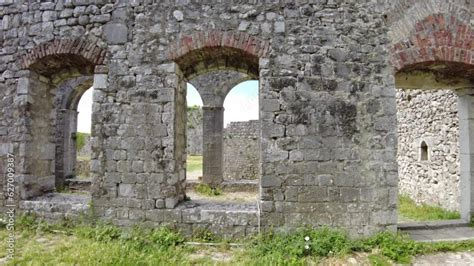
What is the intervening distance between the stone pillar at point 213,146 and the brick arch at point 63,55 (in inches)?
222

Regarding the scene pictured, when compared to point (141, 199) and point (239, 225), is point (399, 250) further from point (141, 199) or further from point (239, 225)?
point (141, 199)

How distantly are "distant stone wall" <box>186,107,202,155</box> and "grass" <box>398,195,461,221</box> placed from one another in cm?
1620

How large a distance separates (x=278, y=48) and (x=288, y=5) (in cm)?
69

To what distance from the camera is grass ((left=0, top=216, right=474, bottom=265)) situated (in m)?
4.00

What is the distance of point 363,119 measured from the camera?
477cm

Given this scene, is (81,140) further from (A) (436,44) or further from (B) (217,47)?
(A) (436,44)

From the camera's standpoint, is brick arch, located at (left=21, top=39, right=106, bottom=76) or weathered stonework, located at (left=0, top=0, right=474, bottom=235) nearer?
weathered stonework, located at (left=0, top=0, right=474, bottom=235)

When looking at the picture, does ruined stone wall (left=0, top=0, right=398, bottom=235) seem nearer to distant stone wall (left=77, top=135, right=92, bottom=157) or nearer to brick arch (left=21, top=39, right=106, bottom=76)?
brick arch (left=21, top=39, right=106, bottom=76)

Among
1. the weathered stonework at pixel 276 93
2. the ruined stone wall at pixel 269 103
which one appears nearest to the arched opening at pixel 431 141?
the weathered stonework at pixel 276 93

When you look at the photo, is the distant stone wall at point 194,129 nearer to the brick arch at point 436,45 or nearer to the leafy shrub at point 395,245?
the brick arch at point 436,45

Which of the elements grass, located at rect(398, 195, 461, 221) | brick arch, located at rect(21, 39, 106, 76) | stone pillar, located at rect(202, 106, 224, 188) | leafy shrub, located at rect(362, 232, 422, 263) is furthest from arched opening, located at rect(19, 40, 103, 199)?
grass, located at rect(398, 195, 461, 221)

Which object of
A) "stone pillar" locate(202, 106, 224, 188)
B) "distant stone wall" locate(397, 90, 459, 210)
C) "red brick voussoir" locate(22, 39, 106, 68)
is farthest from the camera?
"stone pillar" locate(202, 106, 224, 188)

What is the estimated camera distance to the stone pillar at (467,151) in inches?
226

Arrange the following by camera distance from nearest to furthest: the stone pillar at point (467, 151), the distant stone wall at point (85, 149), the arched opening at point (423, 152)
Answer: the stone pillar at point (467, 151) < the arched opening at point (423, 152) < the distant stone wall at point (85, 149)
